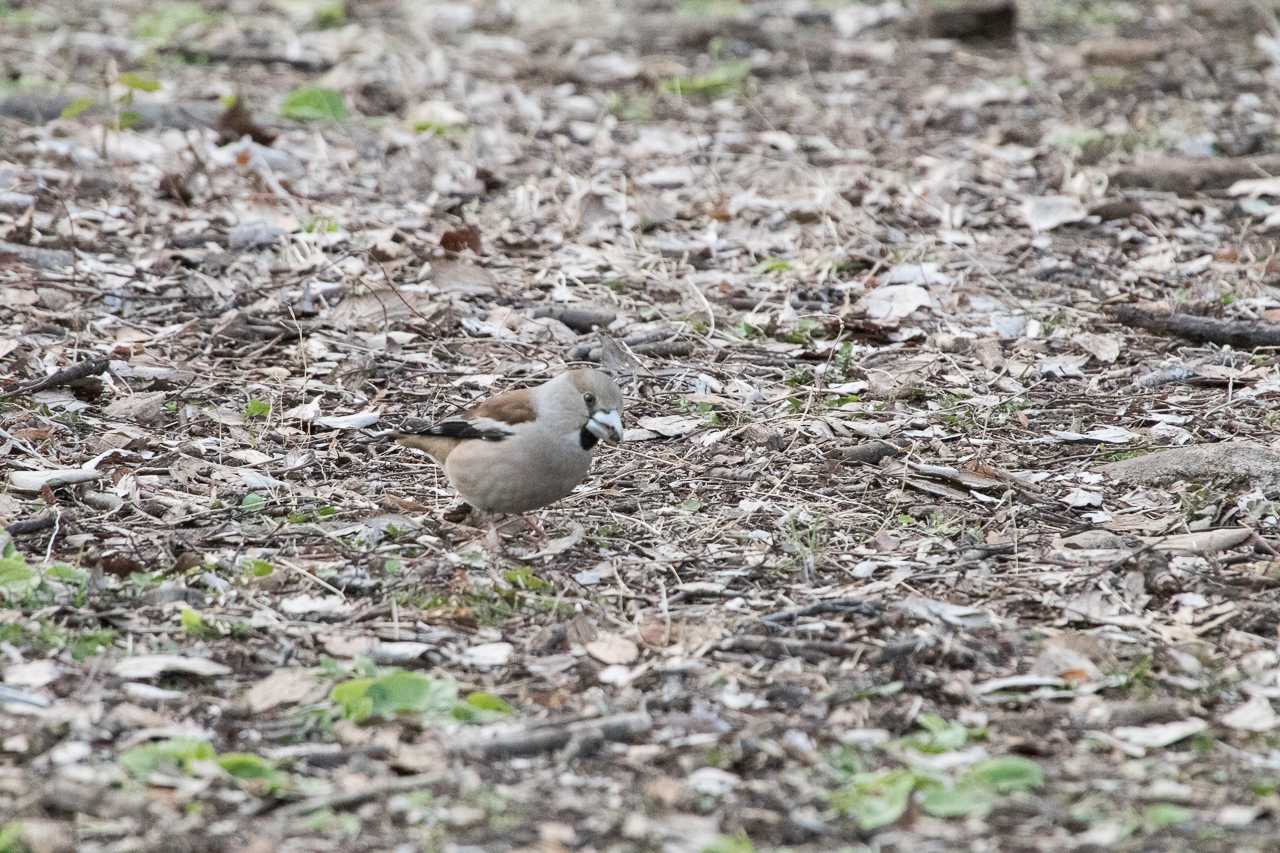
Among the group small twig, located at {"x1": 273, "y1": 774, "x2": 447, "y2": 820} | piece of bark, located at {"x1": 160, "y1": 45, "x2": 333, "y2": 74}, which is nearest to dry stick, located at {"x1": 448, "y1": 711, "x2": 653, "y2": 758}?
small twig, located at {"x1": 273, "y1": 774, "x2": 447, "y2": 820}

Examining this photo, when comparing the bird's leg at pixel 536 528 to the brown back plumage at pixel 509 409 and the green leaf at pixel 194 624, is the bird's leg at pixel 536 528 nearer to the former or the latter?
the brown back plumage at pixel 509 409

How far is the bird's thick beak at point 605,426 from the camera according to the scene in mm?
4219

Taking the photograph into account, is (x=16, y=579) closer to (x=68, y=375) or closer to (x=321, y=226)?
(x=68, y=375)

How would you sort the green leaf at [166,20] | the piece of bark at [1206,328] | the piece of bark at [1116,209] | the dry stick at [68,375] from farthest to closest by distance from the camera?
the green leaf at [166,20]
the piece of bark at [1116,209]
the piece of bark at [1206,328]
the dry stick at [68,375]

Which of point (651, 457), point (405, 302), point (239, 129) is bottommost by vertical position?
point (651, 457)

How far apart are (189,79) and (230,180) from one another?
6.76 ft

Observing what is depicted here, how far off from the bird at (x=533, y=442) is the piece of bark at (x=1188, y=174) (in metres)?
3.93

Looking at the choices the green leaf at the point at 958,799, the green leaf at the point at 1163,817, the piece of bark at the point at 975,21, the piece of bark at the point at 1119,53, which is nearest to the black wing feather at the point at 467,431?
the green leaf at the point at 958,799

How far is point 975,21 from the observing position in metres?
10.3

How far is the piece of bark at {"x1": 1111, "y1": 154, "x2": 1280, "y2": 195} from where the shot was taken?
7.25m

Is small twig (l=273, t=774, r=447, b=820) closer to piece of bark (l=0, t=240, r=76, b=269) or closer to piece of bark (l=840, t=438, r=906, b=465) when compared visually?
piece of bark (l=840, t=438, r=906, b=465)

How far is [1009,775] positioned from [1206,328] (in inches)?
122

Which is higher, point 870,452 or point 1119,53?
point 1119,53

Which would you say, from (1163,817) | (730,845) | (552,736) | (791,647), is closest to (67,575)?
(552,736)
